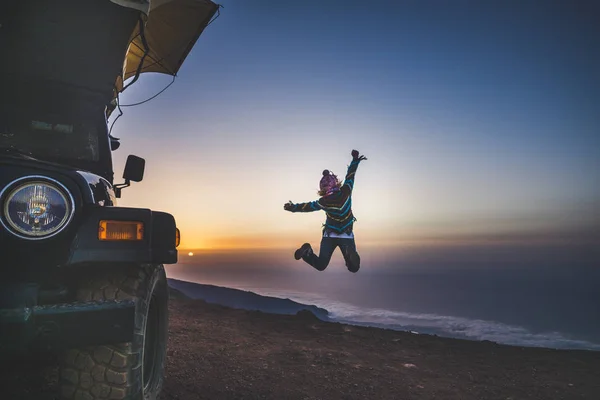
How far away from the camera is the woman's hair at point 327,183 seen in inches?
269

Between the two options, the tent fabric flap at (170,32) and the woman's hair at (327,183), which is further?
the woman's hair at (327,183)

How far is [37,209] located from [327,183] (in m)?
5.13

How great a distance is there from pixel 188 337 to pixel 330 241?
288 cm

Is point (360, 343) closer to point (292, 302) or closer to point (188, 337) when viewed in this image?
point (188, 337)

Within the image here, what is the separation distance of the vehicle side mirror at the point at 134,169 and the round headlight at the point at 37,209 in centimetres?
209

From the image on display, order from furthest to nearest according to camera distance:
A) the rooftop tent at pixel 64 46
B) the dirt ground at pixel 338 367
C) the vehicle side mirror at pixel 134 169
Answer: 1. the dirt ground at pixel 338 367
2. the vehicle side mirror at pixel 134 169
3. the rooftop tent at pixel 64 46

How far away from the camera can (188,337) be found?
6375 millimetres

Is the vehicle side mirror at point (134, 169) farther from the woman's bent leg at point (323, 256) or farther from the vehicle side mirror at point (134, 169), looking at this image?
the woman's bent leg at point (323, 256)

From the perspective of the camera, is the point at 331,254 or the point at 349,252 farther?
the point at 331,254

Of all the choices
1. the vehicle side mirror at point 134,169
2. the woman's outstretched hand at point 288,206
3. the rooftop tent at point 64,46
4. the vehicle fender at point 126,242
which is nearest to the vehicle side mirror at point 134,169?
the vehicle side mirror at point 134,169

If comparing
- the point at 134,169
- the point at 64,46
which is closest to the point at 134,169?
the point at 134,169

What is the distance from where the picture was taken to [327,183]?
684 cm

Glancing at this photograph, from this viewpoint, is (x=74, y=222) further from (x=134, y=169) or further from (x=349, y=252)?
(x=349, y=252)

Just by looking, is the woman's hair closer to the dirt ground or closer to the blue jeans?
the blue jeans
